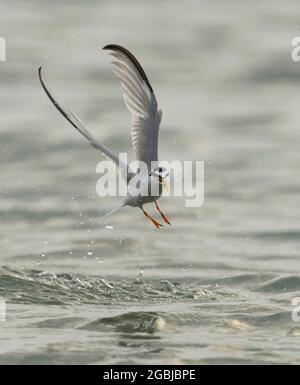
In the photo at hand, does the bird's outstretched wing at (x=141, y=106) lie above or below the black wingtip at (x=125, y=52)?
below

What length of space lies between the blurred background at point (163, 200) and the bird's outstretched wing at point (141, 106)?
1191mm

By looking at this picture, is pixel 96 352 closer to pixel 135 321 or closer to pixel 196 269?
pixel 135 321

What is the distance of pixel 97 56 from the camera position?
1509cm

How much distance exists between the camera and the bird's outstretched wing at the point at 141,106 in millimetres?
7695

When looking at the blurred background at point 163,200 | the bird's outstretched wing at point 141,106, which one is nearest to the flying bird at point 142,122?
the bird's outstretched wing at point 141,106

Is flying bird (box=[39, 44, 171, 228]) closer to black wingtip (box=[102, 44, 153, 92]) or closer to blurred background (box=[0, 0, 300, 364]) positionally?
black wingtip (box=[102, 44, 153, 92])

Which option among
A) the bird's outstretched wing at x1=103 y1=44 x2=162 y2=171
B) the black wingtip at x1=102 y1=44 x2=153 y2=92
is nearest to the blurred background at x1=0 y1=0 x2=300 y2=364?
the bird's outstretched wing at x1=103 y1=44 x2=162 y2=171

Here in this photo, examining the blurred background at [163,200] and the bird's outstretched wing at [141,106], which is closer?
the blurred background at [163,200]

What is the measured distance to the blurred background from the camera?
24.4 ft

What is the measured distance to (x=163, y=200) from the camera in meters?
11.9

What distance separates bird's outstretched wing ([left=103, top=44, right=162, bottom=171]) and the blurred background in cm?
119

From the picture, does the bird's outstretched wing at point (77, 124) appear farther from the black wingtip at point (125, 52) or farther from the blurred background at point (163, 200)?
the blurred background at point (163, 200)

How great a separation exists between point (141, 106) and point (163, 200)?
4.14m

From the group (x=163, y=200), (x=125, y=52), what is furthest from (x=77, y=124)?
(x=163, y=200)
